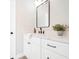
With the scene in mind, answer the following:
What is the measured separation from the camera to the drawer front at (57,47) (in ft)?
5.68

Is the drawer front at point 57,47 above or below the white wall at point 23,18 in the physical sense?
below

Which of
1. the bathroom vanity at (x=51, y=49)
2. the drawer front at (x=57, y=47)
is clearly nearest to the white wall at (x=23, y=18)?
the bathroom vanity at (x=51, y=49)

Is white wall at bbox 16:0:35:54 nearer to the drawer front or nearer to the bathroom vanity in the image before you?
the bathroom vanity

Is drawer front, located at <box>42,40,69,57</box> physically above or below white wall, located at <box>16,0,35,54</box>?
below

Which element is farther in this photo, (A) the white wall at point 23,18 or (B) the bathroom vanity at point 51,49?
(A) the white wall at point 23,18

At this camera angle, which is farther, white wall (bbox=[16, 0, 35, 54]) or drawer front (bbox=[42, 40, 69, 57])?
white wall (bbox=[16, 0, 35, 54])

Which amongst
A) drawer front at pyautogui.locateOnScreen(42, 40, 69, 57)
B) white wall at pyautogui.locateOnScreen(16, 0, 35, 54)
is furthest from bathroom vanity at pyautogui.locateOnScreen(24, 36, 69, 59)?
white wall at pyautogui.locateOnScreen(16, 0, 35, 54)

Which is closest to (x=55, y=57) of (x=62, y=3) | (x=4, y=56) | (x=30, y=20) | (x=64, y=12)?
(x=64, y=12)

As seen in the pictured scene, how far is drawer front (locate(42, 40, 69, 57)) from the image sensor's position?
173 cm

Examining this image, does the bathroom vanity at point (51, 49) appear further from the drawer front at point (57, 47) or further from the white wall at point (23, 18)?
the white wall at point (23, 18)

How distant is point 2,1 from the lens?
0.64m

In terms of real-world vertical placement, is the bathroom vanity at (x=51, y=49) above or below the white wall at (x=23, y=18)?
below

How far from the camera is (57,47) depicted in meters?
1.98
